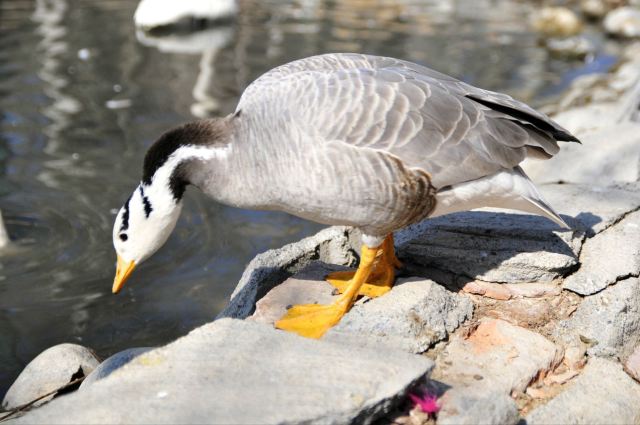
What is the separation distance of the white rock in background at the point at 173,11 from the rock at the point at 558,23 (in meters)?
6.56

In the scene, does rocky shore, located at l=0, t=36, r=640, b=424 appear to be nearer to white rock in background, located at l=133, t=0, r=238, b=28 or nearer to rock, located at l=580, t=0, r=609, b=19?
white rock in background, located at l=133, t=0, r=238, b=28

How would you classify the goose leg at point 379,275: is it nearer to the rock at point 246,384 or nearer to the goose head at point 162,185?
the rock at point 246,384

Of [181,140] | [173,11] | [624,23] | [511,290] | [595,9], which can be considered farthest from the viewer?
[595,9]

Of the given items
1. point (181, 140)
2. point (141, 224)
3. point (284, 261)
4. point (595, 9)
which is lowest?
point (595, 9)

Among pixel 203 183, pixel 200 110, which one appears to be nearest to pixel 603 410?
pixel 203 183

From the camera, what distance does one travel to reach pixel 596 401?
3.73 m

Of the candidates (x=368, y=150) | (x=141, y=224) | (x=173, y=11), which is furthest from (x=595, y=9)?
(x=141, y=224)

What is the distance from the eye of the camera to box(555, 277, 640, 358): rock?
4102mm

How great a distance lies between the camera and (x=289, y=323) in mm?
4004

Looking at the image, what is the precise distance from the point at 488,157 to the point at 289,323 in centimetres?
135

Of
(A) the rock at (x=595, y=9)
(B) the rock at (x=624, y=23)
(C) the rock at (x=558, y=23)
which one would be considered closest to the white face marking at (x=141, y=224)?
(C) the rock at (x=558, y=23)

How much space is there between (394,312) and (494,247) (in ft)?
3.17

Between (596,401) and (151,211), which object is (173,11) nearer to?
(151,211)

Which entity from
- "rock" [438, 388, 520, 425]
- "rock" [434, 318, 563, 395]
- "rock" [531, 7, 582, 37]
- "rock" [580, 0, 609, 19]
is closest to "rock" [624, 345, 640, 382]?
"rock" [434, 318, 563, 395]
